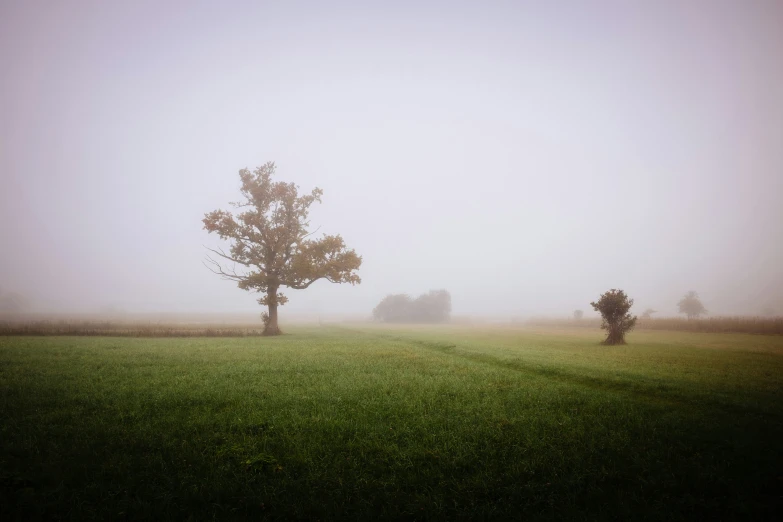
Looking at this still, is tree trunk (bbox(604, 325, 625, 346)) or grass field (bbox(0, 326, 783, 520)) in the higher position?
grass field (bbox(0, 326, 783, 520))

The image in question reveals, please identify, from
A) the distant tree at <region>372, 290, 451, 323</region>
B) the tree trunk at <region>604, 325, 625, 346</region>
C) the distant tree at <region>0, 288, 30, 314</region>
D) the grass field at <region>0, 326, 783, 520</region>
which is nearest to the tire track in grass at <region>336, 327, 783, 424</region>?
the grass field at <region>0, 326, 783, 520</region>

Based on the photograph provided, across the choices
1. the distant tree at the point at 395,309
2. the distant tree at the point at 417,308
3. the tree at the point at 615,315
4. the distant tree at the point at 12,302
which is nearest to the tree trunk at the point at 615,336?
the tree at the point at 615,315

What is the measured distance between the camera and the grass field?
5.11 m

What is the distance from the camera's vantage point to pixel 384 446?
6.92 metres

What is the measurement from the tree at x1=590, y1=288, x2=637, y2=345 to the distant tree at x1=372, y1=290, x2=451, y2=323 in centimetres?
7965

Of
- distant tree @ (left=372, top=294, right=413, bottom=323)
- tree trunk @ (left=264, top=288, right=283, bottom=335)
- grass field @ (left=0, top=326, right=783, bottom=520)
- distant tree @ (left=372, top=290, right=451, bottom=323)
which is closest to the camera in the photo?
grass field @ (left=0, top=326, right=783, bottom=520)

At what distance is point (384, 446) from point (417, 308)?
10372 cm

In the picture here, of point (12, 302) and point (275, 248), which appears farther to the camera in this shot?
point (12, 302)

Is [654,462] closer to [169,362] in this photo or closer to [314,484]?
[314,484]

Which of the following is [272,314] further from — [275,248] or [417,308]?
[417,308]

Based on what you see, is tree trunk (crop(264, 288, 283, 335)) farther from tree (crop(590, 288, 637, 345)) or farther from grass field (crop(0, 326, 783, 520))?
tree (crop(590, 288, 637, 345))

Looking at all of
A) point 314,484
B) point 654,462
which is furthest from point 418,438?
point 654,462

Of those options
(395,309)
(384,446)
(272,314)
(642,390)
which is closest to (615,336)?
(642,390)

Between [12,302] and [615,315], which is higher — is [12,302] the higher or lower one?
the higher one
